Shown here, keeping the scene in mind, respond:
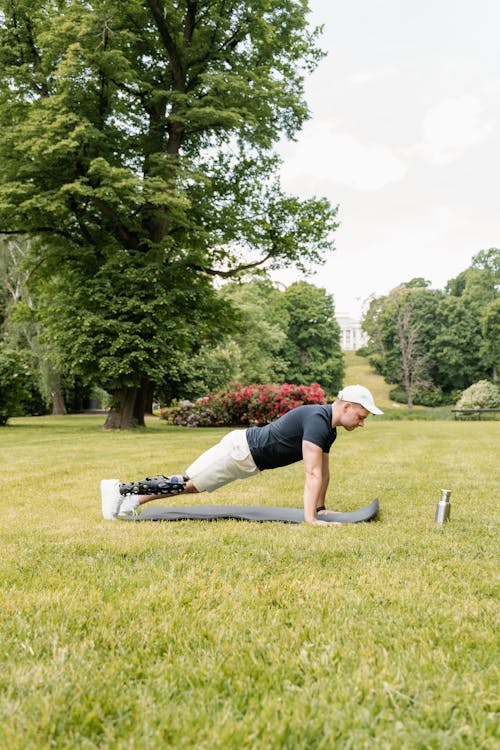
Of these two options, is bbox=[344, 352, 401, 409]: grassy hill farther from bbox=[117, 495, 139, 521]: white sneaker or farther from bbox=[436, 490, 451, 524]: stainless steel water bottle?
bbox=[117, 495, 139, 521]: white sneaker

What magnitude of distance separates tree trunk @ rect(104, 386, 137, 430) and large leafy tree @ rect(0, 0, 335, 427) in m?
0.05

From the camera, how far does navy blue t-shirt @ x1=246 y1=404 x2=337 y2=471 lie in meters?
4.42

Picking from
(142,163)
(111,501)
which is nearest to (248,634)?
(111,501)

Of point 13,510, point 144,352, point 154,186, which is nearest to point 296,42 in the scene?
point 154,186

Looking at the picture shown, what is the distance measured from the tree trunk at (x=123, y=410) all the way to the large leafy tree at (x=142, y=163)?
50mm

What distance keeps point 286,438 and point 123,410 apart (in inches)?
522

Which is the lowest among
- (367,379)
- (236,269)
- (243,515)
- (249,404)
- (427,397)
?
(427,397)

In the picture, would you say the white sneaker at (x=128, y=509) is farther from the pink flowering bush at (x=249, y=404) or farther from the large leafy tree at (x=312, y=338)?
the large leafy tree at (x=312, y=338)

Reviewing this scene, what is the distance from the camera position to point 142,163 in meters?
16.4

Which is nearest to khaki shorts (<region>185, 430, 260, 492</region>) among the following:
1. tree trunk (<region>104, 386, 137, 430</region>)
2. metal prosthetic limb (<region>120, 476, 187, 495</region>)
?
metal prosthetic limb (<region>120, 476, 187, 495</region>)

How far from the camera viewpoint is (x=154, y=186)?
13.3 metres

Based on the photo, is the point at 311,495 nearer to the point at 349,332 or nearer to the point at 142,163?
the point at 142,163

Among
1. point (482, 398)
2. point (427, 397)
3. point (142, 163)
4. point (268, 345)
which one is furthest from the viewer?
point (427, 397)

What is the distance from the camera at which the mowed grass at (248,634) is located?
157cm
